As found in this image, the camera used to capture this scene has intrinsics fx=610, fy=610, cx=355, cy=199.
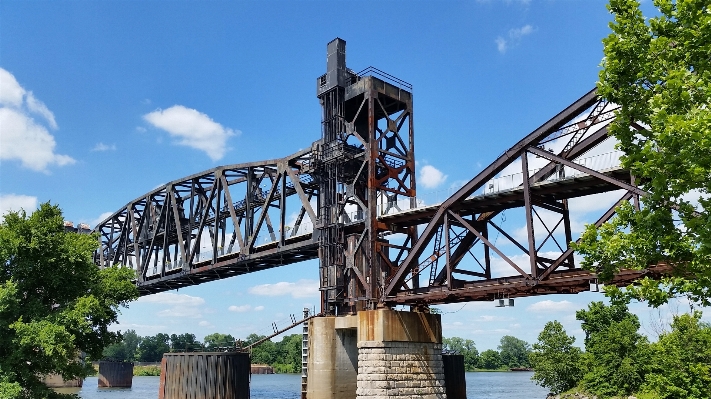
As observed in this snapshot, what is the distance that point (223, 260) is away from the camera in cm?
6881

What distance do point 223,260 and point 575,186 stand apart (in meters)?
45.6

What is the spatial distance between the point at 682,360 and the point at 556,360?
22646mm

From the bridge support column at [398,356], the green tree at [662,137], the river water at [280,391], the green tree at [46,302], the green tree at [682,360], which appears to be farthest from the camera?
the river water at [280,391]

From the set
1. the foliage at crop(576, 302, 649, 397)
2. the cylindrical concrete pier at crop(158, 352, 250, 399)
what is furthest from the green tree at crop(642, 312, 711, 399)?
the cylindrical concrete pier at crop(158, 352, 250, 399)

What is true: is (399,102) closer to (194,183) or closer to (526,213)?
(526,213)

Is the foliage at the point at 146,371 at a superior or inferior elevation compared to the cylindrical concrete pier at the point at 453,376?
inferior

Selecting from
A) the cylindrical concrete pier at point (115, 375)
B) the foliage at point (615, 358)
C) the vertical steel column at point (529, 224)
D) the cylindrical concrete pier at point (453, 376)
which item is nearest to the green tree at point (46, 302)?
the vertical steel column at point (529, 224)

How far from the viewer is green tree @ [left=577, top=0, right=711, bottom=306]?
49.9 feet

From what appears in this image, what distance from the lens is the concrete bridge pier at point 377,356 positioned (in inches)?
1528

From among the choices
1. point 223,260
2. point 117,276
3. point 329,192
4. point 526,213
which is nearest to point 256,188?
point 223,260

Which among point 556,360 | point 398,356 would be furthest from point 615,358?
→ point 398,356

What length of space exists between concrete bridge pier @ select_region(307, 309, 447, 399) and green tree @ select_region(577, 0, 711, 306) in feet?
72.7

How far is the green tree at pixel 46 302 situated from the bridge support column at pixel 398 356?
15.4 metres

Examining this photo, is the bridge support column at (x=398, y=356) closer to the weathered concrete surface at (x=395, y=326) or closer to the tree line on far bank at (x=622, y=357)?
the weathered concrete surface at (x=395, y=326)
